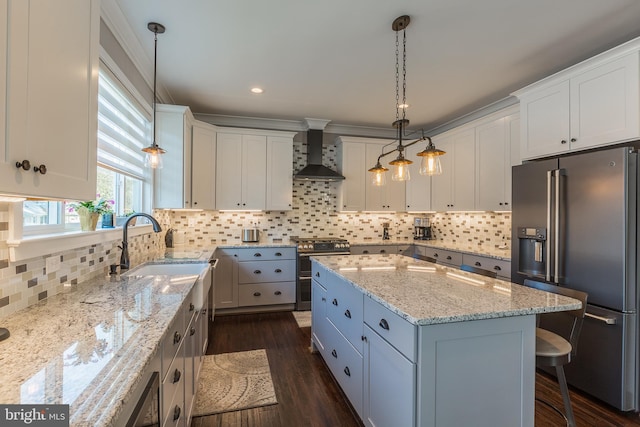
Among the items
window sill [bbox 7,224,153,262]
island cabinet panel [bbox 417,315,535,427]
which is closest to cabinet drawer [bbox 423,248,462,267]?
island cabinet panel [bbox 417,315,535,427]

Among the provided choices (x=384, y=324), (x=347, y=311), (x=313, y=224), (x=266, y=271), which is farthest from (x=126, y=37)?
(x=313, y=224)

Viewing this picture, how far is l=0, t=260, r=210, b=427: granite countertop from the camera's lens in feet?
2.18

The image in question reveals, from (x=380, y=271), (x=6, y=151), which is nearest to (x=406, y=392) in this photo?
(x=380, y=271)

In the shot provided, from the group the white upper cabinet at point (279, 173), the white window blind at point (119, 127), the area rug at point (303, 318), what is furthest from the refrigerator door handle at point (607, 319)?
the white window blind at point (119, 127)

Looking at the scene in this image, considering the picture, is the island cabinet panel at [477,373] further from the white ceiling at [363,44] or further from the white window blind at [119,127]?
the white window blind at [119,127]

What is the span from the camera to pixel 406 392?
1.34 m

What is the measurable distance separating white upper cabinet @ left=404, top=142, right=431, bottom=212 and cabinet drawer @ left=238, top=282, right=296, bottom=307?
219cm

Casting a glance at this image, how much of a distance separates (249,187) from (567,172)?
11.2 feet

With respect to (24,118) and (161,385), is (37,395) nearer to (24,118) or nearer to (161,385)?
(161,385)

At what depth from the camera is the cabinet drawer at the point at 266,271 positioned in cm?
392

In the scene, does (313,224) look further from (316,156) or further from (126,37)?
(126,37)

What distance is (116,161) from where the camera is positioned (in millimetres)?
2385

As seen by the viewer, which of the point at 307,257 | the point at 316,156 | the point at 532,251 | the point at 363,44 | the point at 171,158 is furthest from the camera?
the point at 316,156

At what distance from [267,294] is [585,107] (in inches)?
145
